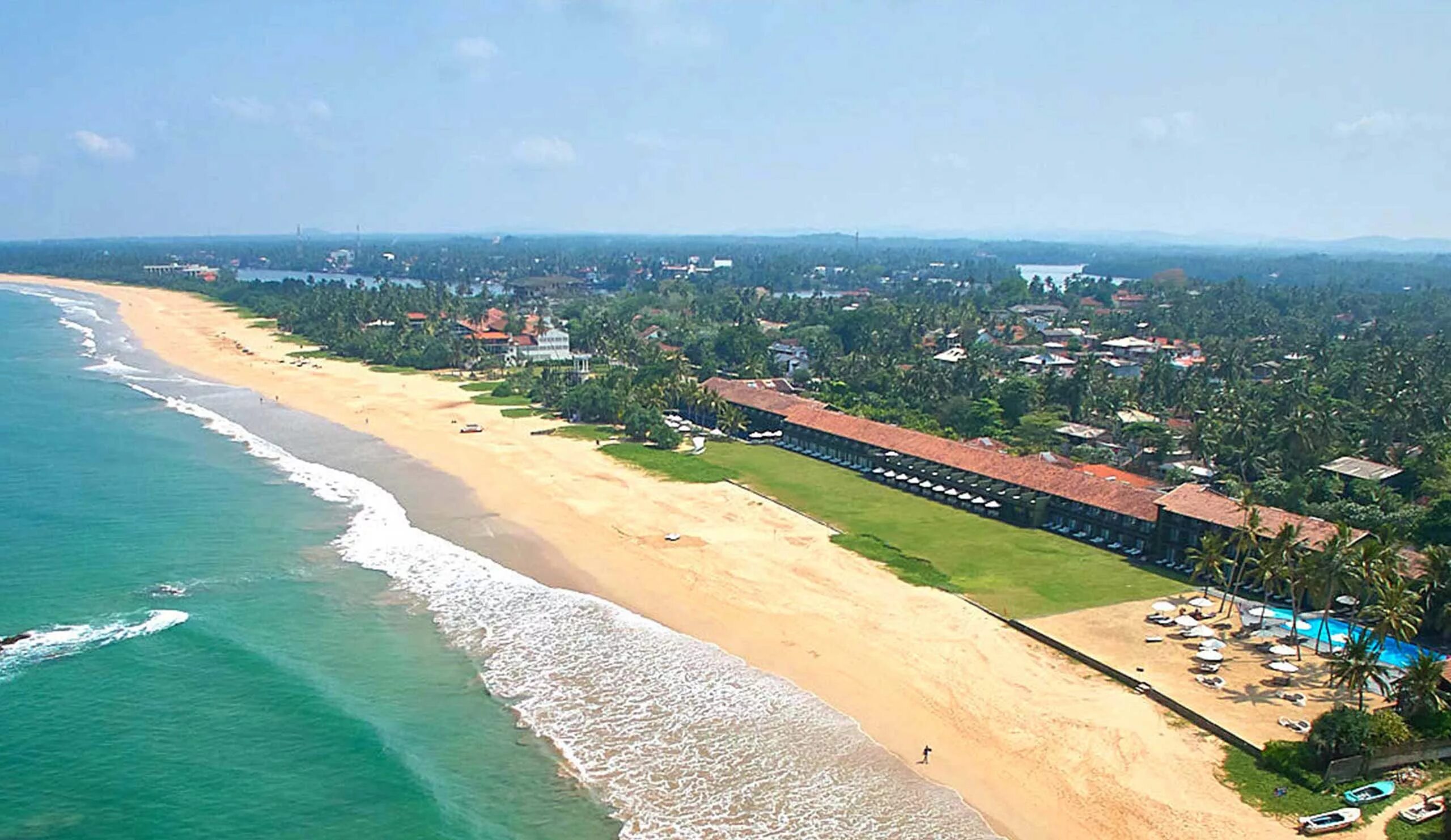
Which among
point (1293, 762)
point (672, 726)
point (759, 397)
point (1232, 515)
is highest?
point (759, 397)

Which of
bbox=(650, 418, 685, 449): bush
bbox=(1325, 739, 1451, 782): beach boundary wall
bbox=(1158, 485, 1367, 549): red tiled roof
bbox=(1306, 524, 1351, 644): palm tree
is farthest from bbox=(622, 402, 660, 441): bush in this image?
bbox=(1325, 739, 1451, 782): beach boundary wall

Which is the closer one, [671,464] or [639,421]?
[671,464]

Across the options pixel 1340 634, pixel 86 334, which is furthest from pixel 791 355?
pixel 86 334

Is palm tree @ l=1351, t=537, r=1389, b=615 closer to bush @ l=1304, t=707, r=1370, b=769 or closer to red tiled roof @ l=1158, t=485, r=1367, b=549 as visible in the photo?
red tiled roof @ l=1158, t=485, r=1367, b=549

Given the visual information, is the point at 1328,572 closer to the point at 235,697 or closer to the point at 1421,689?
the point at 1421,689

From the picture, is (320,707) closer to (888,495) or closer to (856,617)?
(856,617)
